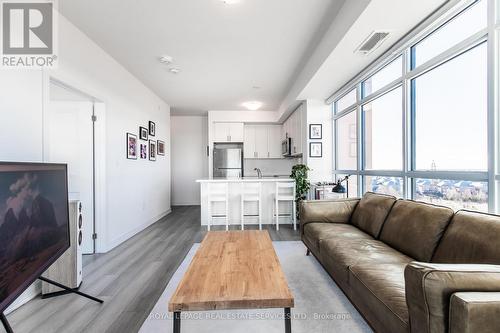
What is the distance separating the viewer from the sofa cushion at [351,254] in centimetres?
176

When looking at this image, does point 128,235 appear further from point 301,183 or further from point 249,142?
point 249,142

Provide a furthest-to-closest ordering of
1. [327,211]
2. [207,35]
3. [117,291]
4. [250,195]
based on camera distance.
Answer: [250,195] < [327,211] < [207,35] < [117,291]

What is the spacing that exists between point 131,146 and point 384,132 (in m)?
3.96

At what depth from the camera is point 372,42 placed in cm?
258

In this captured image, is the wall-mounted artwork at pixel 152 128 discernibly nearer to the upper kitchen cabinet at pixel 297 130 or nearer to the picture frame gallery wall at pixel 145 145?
the picture frame gallery wall at pixel 145 145

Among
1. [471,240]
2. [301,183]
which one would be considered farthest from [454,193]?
[301,183]

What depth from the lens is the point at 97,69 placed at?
3111 millimetres

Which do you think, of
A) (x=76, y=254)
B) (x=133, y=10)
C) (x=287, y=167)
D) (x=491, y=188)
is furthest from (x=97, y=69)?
(x=287, y=167)

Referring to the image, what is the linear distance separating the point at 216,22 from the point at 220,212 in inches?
133

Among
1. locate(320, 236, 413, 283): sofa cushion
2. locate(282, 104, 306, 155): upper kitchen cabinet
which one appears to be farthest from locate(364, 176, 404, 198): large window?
locate(282, 104, 306, 155): upper kitchen cabinet

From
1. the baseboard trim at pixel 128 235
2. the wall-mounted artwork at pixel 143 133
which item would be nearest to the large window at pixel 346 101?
the wall-mounted artwork at pixel 143 133

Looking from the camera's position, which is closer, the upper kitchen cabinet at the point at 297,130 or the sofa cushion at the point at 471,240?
the sofa cushion at the point at 471,240

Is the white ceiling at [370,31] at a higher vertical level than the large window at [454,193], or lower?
higher

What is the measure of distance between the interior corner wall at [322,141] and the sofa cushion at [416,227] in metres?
2.45
